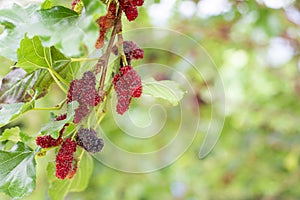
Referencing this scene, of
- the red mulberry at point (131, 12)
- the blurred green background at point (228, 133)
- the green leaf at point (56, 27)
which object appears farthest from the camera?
the blurred green background at point (228, 133)

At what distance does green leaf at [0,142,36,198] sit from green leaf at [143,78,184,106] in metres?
0.14

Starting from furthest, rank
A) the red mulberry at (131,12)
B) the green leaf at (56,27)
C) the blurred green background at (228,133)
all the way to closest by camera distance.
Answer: the blurred green background at (228,133) → the red mulberry at (131,12) → the green leaf at (56,27)

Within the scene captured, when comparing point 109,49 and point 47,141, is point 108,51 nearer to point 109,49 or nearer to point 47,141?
point 109,49

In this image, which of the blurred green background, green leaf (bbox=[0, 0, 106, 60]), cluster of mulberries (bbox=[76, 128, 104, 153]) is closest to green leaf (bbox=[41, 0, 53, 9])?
green leaf (bbox=[0, 0, 106, 60])

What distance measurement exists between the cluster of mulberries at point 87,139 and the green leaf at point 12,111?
54mm

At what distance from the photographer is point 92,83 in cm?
48

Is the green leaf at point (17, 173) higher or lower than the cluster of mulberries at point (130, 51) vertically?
lower

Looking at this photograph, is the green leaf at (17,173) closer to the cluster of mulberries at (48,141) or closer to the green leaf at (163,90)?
the cluster of mulberries at (48,141)

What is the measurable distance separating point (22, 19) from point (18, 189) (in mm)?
163

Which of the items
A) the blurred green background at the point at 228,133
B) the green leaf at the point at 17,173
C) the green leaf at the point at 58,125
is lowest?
the green leaf at the point at 17,173

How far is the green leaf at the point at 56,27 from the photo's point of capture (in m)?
0.38

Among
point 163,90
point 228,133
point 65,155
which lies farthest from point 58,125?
point 228,133

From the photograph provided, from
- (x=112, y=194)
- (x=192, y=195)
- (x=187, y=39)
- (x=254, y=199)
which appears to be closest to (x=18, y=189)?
(x=187, y=39)

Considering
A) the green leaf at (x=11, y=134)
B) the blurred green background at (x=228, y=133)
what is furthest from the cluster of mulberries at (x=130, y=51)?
the blurred green background at (x=228, y=133)
